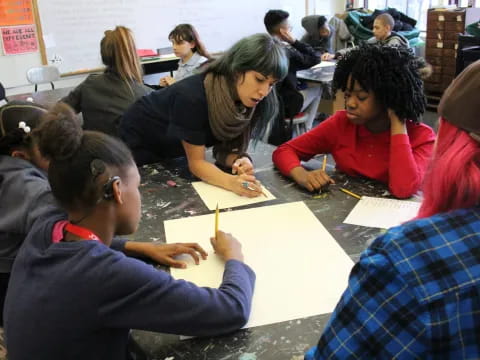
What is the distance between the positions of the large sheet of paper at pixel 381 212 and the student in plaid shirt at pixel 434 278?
66 centimetres

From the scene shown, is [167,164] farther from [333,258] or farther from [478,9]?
[478,9]

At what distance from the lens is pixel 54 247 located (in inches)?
33.8

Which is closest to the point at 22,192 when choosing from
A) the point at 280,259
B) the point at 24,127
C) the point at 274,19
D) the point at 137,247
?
the point at 24,127

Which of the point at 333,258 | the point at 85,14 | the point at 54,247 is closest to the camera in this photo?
the point at 54,247

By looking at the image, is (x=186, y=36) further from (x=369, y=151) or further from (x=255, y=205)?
(x=255, y=205)

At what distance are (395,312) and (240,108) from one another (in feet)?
4.10

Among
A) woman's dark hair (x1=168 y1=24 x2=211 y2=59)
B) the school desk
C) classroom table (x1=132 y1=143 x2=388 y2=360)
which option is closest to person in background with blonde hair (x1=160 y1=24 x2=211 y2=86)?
woman's dark hair (x1=168 y1=24 x2=211 y2=59)

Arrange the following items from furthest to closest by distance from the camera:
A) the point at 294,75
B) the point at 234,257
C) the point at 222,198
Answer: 1. the point at 294,75
2. the point at 222,198
3. the point at 234,257

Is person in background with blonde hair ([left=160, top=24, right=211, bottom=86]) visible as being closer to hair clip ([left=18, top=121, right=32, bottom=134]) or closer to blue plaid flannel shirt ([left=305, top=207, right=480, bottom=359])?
hair clip ([left=18, top=121, right=32, bottom=134])

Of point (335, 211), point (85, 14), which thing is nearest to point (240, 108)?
point (335, 211)

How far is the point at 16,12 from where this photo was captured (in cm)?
435

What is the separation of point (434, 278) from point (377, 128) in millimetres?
1174

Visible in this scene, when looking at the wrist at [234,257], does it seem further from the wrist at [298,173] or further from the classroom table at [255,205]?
the wrist at [298,173]

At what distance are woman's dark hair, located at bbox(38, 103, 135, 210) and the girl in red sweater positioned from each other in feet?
2.59
